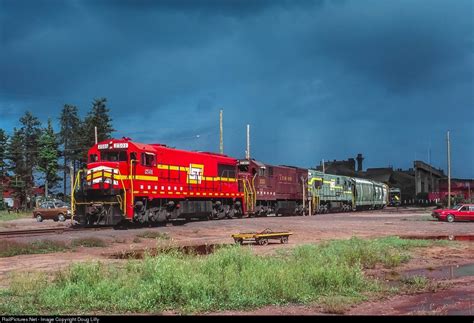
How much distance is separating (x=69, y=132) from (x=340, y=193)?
212 feet

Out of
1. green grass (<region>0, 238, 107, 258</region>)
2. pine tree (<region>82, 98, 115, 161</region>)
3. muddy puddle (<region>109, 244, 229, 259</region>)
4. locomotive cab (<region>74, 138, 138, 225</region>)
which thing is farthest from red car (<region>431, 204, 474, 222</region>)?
pine tree (<region>82, 98, 115, 161</region>)

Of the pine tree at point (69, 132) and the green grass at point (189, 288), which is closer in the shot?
the green grass at point (189, 288)

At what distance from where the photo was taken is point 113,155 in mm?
26188

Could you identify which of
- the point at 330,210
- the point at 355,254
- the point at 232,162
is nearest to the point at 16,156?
the point at 330,210

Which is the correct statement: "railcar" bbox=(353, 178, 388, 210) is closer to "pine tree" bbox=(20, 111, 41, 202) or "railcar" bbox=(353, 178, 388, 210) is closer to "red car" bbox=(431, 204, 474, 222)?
"red car" bbox=(431, 204, 474, 222)

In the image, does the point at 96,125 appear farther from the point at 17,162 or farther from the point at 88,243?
the point at 88,243

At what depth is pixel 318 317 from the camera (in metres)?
7.82

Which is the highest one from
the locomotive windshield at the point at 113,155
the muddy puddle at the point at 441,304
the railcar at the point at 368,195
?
the locomotive windshield at the point at 113,155

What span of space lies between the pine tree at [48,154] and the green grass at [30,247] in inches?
2824

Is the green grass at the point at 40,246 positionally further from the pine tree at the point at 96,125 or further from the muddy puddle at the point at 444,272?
the pine tree at the point at 96,125

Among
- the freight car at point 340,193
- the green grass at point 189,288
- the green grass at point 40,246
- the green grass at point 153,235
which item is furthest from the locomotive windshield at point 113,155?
the freight car at point 340,193

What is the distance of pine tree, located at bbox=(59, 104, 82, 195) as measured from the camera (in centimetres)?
→ 9238

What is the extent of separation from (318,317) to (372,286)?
3.12 m

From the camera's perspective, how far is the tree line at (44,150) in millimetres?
84312
